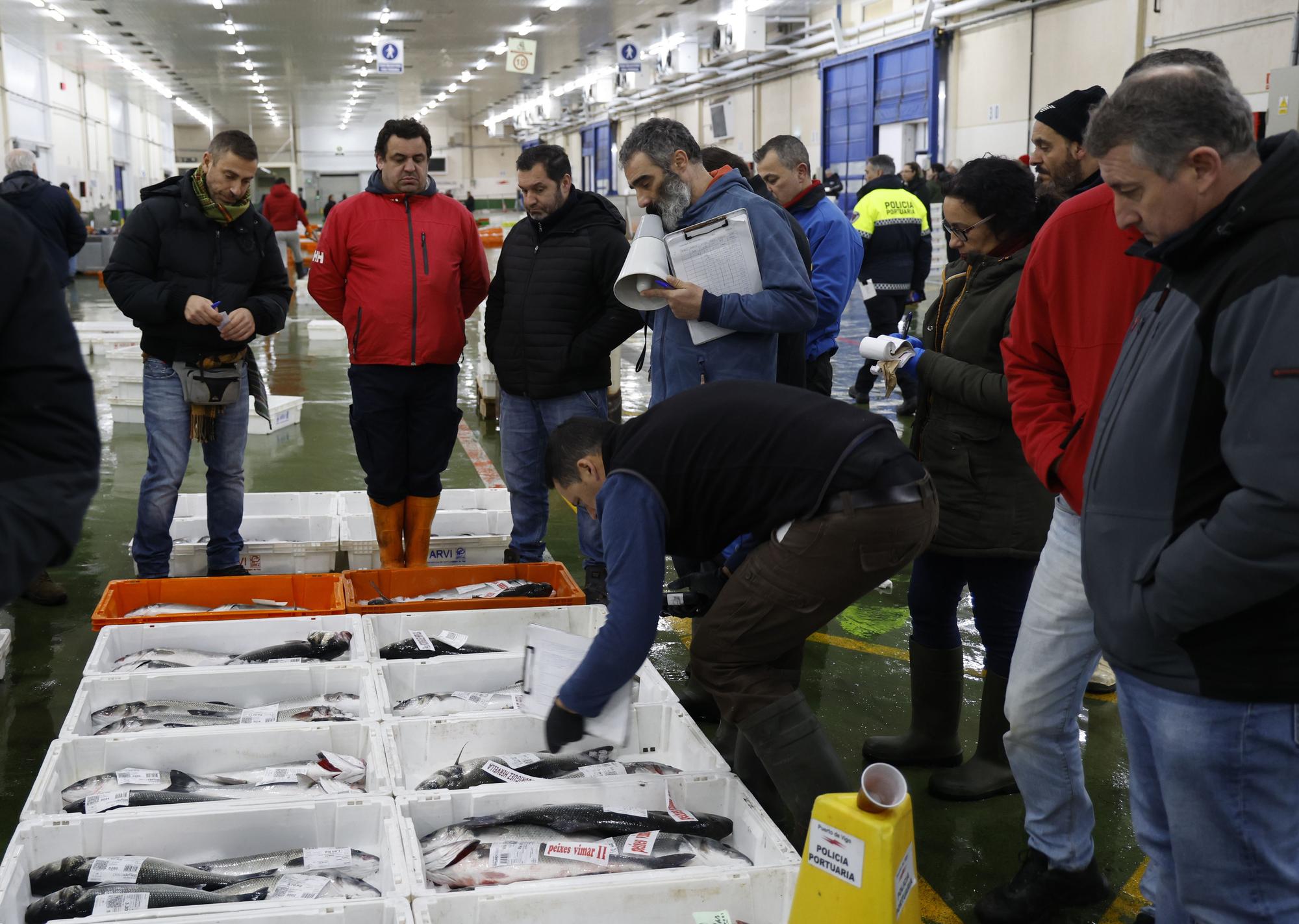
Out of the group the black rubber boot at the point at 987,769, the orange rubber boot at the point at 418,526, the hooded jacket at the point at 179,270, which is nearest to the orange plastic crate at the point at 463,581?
the orange rubber boot at the point at 418,526

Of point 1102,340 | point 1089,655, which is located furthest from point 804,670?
point 1102,340

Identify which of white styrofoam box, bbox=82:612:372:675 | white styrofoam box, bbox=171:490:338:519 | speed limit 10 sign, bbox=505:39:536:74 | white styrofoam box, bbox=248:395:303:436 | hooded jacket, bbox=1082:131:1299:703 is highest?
speed limit 10 sign, bbox=505:39:536:74

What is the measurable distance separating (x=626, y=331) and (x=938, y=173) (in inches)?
426

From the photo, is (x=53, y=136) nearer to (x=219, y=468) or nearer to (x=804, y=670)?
(x=219, y=468)

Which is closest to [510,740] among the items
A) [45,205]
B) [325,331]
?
[45,205]

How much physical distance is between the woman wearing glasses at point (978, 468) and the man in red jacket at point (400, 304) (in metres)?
2.12

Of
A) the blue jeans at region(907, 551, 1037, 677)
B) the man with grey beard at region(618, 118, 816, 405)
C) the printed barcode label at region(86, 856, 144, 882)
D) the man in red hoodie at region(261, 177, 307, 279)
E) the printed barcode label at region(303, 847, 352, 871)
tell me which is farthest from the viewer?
the man in red hoodie at region(261, 177, 307, 279)

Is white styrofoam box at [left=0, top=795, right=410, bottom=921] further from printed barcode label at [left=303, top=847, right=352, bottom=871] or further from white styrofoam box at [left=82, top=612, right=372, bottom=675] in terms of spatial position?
white styrofoam box at [left=82, top=612, right=372, bottom=675]

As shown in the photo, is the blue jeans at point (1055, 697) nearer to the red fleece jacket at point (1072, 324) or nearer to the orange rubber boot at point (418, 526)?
the red fleece jacket at point (1072, 324)

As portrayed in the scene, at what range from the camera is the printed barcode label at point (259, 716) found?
10.4 ft

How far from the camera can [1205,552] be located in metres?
1.54

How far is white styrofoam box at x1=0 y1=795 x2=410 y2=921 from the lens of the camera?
2438 millimetres

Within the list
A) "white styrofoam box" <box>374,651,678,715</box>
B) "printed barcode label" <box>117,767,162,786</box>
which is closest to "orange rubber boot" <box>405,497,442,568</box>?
"white styrofoam box" <box>374,651,678,715</box>

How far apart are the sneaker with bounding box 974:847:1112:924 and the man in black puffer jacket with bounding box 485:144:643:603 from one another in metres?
2.20
